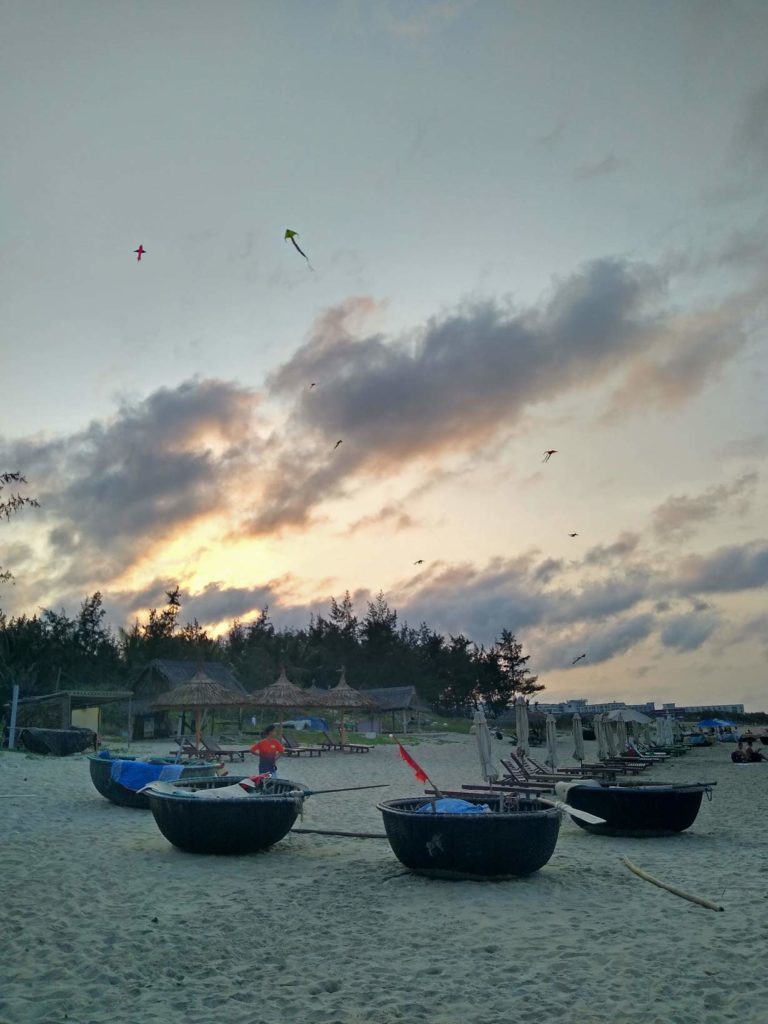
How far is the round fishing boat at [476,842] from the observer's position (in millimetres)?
8508

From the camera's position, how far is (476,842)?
335 inches

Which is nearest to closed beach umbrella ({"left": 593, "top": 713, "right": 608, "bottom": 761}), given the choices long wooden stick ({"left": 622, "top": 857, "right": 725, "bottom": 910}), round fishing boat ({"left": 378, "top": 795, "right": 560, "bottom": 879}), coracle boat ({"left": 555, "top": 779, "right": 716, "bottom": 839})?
coracle boat ({"left": 555, "top": 779, "right": 716, "bottom": 839})

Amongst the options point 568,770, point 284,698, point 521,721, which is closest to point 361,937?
point 568,770

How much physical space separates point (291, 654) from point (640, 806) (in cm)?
6764

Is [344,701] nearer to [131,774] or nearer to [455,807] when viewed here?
[131,774]

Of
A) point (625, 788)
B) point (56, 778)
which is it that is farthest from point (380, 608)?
point (625, 788)

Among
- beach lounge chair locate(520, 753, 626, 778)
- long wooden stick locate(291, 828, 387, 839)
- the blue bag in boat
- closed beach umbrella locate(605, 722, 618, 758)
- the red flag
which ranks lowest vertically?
closed beach umbrella locate(605, 722, 618, 758)

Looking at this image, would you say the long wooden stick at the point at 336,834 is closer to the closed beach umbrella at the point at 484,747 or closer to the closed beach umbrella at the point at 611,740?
the closed beach umbrella at the point at 484,747

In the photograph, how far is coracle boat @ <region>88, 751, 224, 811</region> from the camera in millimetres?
13977

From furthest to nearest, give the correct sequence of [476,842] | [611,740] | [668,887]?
[611,740] < [476,842] < [668,887]

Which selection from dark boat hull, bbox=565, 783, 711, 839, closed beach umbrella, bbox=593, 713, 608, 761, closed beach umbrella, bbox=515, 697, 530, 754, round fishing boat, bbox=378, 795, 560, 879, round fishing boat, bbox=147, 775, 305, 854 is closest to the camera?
round fishing boat, bbox=378, 795, 560, 879

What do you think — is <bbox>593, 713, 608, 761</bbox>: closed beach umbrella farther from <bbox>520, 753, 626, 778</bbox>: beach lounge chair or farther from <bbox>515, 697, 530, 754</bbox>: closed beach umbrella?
<bbox>520, 753, 626, 778</bbox>: beach lounge chair

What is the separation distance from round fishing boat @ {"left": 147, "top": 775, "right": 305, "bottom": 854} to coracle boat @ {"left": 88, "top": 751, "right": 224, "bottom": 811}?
11.8 feet

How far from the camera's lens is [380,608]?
9481 centimetres
